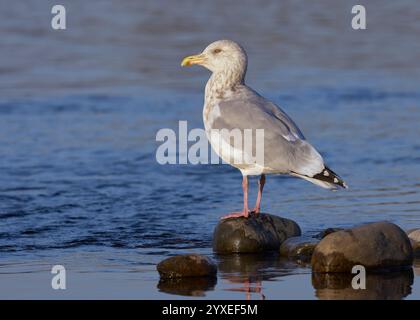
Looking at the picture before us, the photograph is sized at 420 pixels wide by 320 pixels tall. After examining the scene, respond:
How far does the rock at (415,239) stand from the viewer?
848cm

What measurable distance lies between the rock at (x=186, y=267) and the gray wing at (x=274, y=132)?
111 centimetres

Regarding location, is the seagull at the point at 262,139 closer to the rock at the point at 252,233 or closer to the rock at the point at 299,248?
the rock at the point at 252,233

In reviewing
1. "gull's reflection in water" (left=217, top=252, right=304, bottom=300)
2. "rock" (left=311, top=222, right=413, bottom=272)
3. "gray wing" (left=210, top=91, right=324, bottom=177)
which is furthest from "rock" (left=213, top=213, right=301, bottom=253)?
"rock" (left=311, top=222, right=413, bottom=272)

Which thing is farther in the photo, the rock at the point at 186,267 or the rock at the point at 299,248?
the rock at the point at 299,248

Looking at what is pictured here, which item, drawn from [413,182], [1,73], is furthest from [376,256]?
[1,73]

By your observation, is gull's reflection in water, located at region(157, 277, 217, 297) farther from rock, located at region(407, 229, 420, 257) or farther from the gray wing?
rock, located at region(407, 229, 420, 257)

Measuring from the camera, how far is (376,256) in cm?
800

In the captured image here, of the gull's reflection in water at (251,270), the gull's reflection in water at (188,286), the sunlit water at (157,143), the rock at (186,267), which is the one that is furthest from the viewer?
the sunlit water at (157,143)

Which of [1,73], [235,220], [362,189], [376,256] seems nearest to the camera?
[376,256]

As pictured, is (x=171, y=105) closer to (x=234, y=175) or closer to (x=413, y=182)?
(x=234, y=175)

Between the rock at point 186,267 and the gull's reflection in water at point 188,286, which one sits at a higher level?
the rock at point 186,267

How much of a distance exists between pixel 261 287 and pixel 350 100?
8394 millimetres

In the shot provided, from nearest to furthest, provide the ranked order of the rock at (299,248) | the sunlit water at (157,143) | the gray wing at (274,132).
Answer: the sunlit water at (157,143), the rock at (299,248), the gray wing at (274,132)

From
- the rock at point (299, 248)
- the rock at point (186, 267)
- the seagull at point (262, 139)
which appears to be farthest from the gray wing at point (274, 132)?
the rock at point (186, 267)
